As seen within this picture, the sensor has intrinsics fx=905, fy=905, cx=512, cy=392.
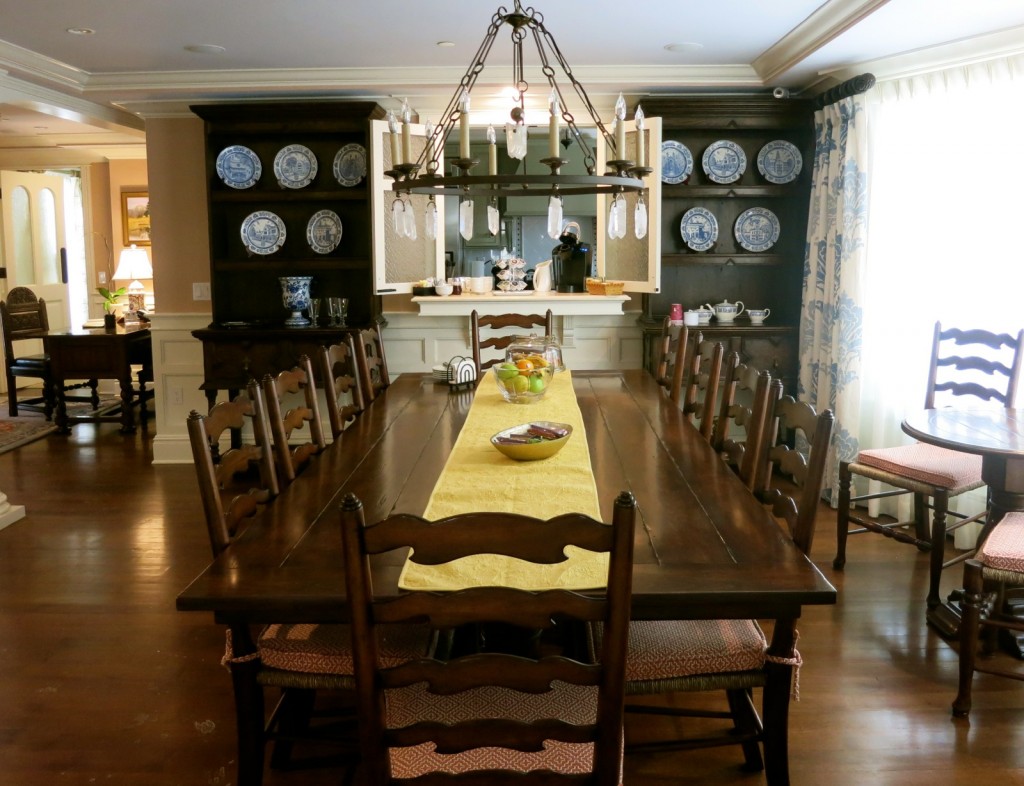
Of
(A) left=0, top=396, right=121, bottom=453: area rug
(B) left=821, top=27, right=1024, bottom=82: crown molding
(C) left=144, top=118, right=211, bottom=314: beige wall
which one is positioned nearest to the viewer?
(B) left=821, top=27, right=1024, bottom=82: crown molding

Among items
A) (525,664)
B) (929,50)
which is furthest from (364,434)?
(929,50)

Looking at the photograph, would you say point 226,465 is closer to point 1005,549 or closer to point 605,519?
point 605,519

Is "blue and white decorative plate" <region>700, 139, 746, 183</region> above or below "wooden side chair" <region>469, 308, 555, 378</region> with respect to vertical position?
above

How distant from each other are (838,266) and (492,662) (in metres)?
3.82

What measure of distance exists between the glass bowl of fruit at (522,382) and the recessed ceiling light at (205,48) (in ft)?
7.59

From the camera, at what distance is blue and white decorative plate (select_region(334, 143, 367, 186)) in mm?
5484

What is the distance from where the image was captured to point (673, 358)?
461 cm

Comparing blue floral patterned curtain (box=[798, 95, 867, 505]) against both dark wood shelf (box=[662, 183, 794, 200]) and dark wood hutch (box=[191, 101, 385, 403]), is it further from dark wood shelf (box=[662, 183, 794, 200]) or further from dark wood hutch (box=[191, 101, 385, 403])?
dark wood hutch (box=[191, 101, 385, 403])

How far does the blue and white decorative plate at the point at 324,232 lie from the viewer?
5.66 meters

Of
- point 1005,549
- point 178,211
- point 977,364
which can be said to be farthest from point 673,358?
point 178,211

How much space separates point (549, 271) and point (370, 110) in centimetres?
146

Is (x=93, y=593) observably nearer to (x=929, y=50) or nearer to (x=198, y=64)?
(x=198, y=64)

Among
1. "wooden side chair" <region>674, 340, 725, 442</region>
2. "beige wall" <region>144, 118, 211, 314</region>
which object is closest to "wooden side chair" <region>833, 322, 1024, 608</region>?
"wooden side chair" <region>674, 340, 725, 442</region>

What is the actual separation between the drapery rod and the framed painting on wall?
6.62 meters
